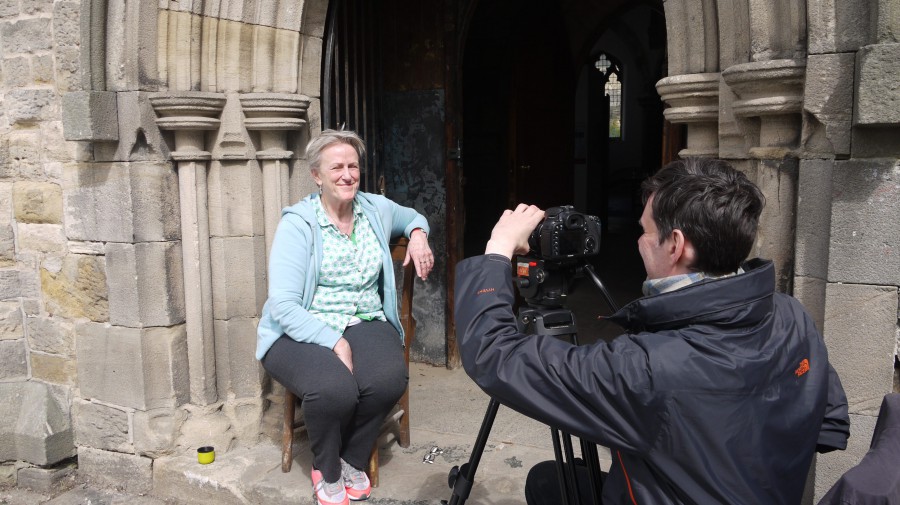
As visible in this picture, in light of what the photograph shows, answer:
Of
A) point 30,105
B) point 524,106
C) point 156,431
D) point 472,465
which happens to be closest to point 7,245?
point 30,105

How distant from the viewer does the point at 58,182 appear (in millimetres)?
3607

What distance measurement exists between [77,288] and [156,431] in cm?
75

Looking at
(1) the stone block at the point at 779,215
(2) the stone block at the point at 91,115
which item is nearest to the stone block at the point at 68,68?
(2) the stone block at the point at 91,115

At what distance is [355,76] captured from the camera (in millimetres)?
4266

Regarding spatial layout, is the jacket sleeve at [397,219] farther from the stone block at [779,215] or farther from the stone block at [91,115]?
the stone block at [779,215]

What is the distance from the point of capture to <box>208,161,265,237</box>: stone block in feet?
11.4

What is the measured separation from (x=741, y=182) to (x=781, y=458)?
21.2 inches

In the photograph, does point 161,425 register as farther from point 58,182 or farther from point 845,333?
point 845,333

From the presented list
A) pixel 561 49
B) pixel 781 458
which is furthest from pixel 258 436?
pixel 561 49

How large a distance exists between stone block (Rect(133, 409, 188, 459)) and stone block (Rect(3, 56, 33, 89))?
5.23ft

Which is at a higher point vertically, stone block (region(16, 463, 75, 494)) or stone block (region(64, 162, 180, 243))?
stone block (region(64, 162, 180, 243))

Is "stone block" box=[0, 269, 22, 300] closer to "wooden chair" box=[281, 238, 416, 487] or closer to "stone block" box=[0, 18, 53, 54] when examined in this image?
"stone block" box=[0, 18, 53, 54]

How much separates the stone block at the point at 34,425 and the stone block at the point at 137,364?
0.30m

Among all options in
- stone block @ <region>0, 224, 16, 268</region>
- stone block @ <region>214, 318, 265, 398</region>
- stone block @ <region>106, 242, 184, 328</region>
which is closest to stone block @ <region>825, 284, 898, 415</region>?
stone block @ <region>214, 318, 265, 398</region>
